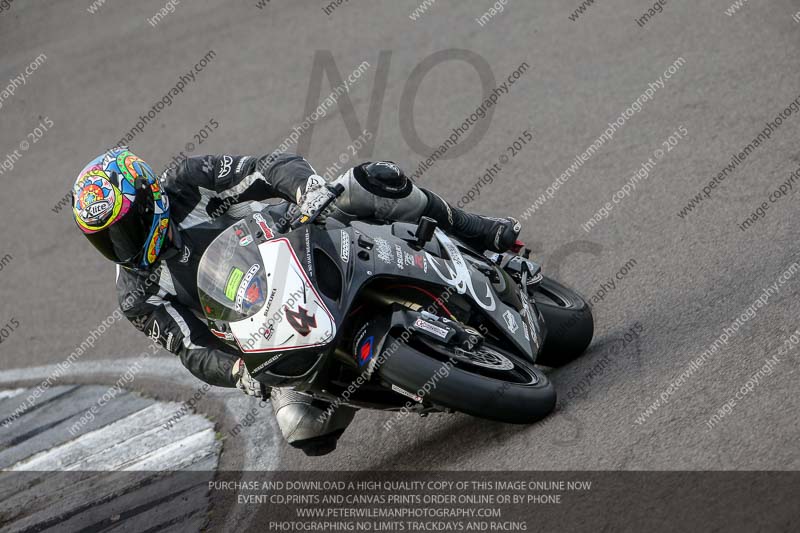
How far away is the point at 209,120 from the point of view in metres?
11.0

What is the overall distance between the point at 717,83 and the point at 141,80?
7.71 meters

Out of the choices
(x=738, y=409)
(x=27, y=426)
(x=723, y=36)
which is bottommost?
(x=27, y=426)

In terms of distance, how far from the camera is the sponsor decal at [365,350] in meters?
4.20

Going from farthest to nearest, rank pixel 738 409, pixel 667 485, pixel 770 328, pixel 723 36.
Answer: pixel 723 36 < pixel 770 328 < pixel 738 409 < pixel 667 485

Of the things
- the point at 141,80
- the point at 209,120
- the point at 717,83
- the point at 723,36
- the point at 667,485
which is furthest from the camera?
the point at 141,80

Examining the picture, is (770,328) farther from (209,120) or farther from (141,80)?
(141,80)

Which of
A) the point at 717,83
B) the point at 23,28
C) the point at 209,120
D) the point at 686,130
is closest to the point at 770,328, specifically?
the point at 686,130

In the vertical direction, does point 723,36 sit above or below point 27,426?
above

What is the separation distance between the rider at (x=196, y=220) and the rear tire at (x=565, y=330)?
602 mm

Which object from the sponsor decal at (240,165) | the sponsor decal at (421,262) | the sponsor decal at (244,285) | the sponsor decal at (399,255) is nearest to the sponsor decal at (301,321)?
the sponsor decal at (244,285)

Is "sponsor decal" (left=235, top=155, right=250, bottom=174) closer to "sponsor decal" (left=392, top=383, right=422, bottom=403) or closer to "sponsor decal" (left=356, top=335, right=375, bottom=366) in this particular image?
"sponsor decal" (left=356, top=335, right=375, bottom=366)

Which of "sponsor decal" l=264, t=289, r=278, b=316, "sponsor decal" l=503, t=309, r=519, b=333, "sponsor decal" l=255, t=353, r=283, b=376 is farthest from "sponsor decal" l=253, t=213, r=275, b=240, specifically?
"sponsor decal" l=503, t=309, r=519, b=333

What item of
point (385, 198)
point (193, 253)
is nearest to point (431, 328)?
point (385, 198)

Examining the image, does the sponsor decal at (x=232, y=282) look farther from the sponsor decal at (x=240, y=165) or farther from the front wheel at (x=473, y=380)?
the sponsor decal at (x=240, y=165)
